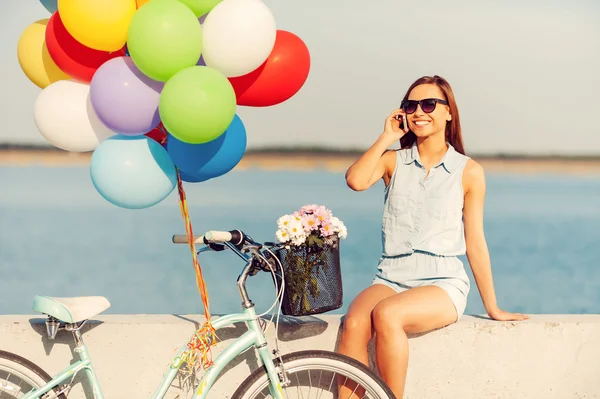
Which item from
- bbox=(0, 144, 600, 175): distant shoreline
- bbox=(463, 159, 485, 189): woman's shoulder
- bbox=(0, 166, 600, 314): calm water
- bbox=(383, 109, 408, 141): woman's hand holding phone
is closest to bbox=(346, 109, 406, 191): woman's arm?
bbox=(383, 109, 408, 141): woman's hand holding phone

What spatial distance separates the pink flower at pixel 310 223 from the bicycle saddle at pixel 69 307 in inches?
32.2

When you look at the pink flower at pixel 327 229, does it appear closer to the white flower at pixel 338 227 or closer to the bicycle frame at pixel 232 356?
the white flower at pixel 338 227

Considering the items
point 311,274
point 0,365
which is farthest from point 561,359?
point 0,365

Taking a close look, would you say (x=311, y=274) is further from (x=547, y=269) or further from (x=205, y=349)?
(x=547, y=269)

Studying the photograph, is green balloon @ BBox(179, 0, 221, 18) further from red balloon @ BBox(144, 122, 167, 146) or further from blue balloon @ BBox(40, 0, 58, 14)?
blue balloon @ BBox(40, 0, 58, 14)

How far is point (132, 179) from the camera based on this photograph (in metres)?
3.21

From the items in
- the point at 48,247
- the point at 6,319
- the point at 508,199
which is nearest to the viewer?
the point at 6,319

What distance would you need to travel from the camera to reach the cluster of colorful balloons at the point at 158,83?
3.04 m

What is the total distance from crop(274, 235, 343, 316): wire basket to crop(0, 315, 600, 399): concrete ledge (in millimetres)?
439

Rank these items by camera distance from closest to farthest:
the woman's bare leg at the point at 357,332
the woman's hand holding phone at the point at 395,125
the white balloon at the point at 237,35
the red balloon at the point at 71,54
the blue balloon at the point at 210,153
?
the white balloon at the point at 237,35 < the blue balloon at the point at 210,153 < the red balloon at the point at 71,54 < the woman's bare leg at the point at 357,332 < the woman's hand holding phone at the point at 395,125

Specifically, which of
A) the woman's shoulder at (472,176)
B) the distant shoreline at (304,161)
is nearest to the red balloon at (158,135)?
the woman's shoulder at (472,176)

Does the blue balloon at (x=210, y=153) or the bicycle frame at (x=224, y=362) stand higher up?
the blue balloon at (x=210, y=153)

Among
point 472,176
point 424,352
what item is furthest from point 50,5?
point 424,352

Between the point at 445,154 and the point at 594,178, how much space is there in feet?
115
